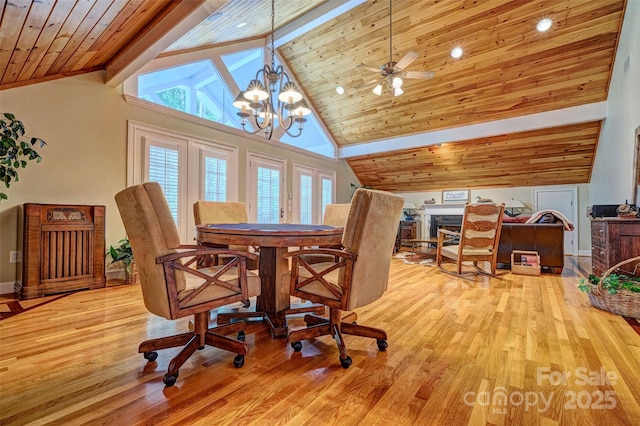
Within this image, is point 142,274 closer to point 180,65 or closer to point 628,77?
point 180,65

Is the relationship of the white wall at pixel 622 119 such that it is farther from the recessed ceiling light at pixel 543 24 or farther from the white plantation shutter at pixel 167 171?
the white plantation shutter at pixel 167 171

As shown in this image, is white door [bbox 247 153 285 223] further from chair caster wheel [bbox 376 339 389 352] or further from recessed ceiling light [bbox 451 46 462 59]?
chair caster wheel [bbox 376 339 389 352]

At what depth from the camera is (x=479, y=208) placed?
3.88 metres

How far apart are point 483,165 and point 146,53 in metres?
6.49

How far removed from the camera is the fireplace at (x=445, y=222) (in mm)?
7319

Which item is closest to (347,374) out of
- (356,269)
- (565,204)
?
(356,269)

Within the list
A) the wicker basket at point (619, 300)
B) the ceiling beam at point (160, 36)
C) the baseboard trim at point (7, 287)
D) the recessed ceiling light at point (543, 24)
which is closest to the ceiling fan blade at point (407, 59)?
the ceiling beam at point (160, 36)

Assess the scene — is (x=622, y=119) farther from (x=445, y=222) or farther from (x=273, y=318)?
(x=273, y=318)

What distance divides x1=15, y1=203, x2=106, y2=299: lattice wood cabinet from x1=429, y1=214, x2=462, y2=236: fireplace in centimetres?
675

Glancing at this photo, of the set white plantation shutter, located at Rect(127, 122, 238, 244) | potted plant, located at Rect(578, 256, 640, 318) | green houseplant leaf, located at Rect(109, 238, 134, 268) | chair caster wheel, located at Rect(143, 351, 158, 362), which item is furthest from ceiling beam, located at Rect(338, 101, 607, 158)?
chair caster wheel, located at Rect(143, 351, 158, 362)

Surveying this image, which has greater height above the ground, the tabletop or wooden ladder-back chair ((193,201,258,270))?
wooden ladder-back chair ((193,201,258,270))

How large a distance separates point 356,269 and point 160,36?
2.83 metres

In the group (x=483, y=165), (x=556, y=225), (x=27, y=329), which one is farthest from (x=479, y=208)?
(x=27, y=329)

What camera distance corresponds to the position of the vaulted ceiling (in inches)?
99.6
